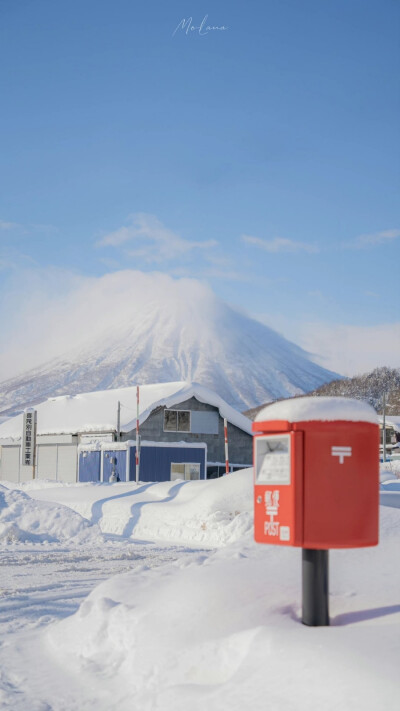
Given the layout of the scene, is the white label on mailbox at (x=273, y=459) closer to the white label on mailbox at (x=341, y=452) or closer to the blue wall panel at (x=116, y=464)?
the white label on mailbox at (x=341, y=452)

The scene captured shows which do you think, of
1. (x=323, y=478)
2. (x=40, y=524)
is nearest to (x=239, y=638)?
(x=323, y=478)

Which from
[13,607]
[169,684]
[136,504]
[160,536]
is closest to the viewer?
[169,684]

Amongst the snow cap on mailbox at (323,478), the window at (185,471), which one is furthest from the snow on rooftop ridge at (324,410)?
the window at (185,471)

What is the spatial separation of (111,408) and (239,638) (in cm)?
3498

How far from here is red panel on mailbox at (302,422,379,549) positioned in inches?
182

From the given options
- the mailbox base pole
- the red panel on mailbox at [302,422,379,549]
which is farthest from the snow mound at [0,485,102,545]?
the red panel on mailbox at [302,422,379,549]

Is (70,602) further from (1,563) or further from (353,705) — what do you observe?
(353,705)

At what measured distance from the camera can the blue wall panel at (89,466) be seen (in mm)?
34781

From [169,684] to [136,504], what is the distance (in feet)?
49.3

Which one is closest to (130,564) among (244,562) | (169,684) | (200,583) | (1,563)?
(1,563)

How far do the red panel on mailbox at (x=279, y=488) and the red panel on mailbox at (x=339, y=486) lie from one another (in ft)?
0.17

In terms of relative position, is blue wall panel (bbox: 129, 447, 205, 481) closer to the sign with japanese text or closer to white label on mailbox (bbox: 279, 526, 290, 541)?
the sign with japanese text

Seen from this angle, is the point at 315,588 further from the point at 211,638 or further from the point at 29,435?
the point at 29,435

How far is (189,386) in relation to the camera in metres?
37.8
